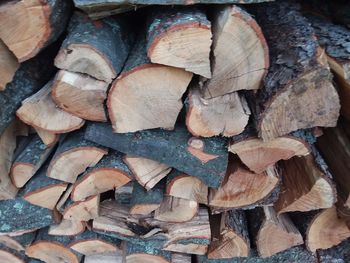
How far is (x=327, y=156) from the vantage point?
1.63m

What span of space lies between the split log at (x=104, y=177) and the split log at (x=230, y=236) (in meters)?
0.46

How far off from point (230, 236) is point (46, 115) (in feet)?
2.84

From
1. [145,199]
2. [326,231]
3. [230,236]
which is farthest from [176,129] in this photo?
[326,231]

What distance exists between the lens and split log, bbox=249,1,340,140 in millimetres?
1223

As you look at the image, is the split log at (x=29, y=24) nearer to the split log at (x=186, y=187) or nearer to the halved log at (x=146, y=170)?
the halved log at (x=146, y=170)

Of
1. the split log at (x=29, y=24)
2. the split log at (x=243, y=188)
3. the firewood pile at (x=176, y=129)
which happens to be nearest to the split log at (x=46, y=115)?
the firewood pile at (x=176, y=129)

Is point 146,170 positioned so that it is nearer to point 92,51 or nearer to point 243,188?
point 243,188

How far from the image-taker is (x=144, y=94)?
1.32m

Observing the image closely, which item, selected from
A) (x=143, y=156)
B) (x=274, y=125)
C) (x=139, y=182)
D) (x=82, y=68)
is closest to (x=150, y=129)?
(x=143, y=156)

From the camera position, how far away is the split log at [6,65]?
135 centimetres

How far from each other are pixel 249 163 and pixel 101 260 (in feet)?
2.92

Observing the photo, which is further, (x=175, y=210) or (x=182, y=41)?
(x=175, y=210)

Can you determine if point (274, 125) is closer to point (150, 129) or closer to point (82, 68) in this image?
point (150, 129)

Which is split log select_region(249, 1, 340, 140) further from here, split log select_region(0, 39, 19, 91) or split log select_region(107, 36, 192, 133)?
split log select_region(0, 39, 19, 91)
